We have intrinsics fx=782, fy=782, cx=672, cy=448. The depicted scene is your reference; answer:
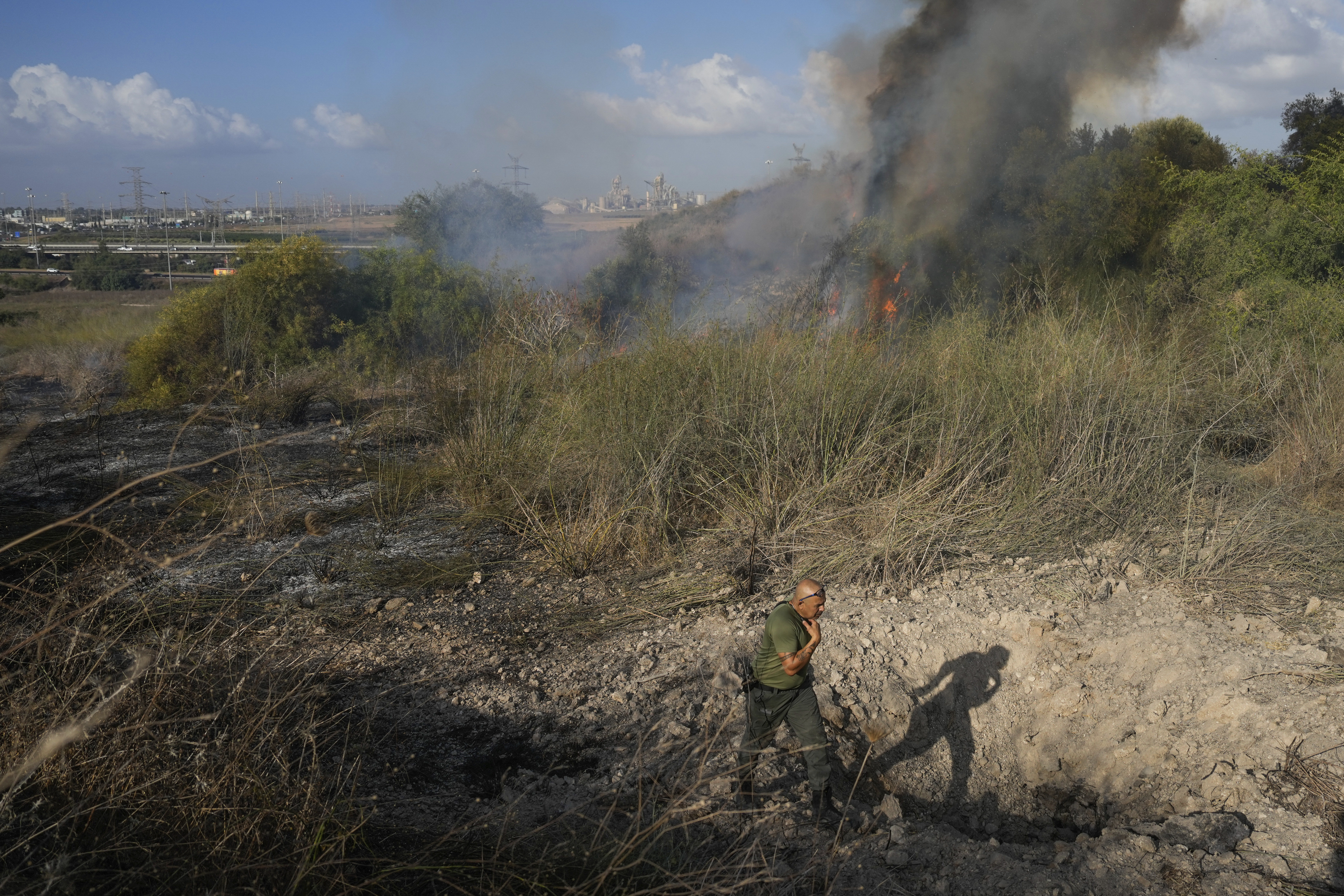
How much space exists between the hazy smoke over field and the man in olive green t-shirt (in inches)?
555

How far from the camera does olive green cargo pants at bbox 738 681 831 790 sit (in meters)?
3.10

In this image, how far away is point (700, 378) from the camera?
5.67m

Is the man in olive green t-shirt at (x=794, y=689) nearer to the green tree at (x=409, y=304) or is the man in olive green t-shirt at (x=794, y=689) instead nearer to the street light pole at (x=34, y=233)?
the green tree at (x=409, y=304)

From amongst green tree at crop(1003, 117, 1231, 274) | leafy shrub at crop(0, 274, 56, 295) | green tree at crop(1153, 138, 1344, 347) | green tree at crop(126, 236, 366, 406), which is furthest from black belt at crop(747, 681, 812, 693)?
leafy shrub at crop(0, 274, 56, 295)

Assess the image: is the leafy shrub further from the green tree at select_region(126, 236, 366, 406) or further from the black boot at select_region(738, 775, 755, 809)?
the black boot at select_region(738, 775, 755, 809)

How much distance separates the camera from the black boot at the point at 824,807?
120 inches

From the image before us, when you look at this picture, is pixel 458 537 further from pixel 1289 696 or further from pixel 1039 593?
pixel 1289 696

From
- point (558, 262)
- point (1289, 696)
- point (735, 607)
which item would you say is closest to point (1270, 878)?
point (1289, 696)

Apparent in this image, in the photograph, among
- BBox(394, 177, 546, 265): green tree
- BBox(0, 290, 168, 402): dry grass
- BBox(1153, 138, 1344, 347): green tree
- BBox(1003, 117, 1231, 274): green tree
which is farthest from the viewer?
BBox(394, 177, 546, 265): green tree

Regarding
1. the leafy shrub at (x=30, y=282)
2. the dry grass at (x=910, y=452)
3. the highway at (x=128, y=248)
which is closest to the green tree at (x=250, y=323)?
the dry grass at (x=910, y=452)

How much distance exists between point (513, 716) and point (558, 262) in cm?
1728

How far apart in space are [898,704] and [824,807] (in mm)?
912

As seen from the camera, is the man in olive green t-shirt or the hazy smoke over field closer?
the man in olive green t-shirt

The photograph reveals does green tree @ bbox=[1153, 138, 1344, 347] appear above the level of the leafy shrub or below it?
above
